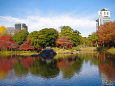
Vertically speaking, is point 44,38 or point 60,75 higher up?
point 44,38

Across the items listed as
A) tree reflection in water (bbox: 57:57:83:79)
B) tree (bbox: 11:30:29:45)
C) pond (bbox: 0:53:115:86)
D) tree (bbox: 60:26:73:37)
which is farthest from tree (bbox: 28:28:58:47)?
pond (bbox: 0:53:115:86)

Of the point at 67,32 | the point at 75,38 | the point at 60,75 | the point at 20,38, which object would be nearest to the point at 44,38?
the point at 20,38

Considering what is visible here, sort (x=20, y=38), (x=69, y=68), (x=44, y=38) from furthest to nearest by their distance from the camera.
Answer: (x=20, y=38) → (x=44, y=38) → (x=69, y=68)

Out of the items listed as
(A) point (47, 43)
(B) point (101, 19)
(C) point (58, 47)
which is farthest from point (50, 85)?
(B) point (101, 19)

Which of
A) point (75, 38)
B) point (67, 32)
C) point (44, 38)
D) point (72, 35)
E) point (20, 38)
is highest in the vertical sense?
point (67, 32)

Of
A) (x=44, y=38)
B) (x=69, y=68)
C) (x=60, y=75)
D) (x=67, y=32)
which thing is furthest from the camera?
(x=67, y=32)

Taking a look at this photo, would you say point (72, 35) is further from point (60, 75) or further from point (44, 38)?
point (60, 75)

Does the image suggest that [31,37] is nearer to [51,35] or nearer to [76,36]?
[51,35]

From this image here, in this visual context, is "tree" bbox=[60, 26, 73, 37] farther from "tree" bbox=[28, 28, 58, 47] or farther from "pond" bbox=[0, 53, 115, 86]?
"pond" bbox=[0, 53, 115, 86]

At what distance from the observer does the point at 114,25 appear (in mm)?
37312

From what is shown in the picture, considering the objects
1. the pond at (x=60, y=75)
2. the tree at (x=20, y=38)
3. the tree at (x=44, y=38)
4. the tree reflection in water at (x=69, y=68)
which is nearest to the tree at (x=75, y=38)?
the tree at (x=44, y=38)

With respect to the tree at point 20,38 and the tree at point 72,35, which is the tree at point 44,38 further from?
the tree at point 72,35

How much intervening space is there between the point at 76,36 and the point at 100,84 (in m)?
37.7

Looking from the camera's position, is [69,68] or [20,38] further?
[20,38]
